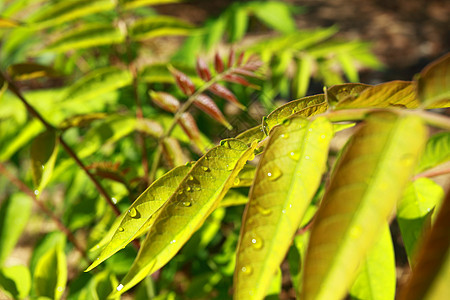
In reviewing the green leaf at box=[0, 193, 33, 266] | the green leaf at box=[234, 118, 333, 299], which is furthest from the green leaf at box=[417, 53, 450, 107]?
the green leaf at box=[0, 193, 33, 266]

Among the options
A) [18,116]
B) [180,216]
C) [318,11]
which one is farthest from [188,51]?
[318,11]

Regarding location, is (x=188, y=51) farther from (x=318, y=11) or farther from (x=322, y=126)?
(x=318, y=11)

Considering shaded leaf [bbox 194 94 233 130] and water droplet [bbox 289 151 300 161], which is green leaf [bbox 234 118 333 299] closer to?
water droplet [bbox 289 151 300 161]

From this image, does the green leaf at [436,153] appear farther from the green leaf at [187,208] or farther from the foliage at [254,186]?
the green leaf at [187,208]

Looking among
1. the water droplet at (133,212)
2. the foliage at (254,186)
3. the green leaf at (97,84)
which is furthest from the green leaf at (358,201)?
the green leaf at (97,84)

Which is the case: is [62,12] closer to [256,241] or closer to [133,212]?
[133,212]

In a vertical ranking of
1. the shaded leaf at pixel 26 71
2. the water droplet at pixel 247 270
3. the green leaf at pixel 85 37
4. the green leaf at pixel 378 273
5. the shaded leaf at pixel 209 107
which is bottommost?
the green leaf at pixel 378 273
